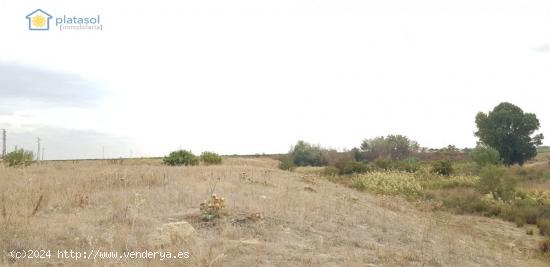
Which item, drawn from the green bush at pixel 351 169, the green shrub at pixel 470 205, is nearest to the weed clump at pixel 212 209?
the green shrub at pixel 470 205

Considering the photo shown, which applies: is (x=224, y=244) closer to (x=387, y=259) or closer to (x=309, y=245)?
(x=309, y=245)

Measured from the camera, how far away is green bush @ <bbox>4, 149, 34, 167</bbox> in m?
17.3

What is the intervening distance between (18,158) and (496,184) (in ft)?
68.7

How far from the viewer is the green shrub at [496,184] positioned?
20.0 meters

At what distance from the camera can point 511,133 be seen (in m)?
47.9

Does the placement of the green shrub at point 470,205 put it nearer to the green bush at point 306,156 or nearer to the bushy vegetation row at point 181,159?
the bushy vegetation row at point 181,159

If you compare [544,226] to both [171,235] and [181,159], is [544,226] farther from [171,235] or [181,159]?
[181,159]

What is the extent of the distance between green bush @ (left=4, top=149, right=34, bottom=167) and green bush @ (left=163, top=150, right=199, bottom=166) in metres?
5.86

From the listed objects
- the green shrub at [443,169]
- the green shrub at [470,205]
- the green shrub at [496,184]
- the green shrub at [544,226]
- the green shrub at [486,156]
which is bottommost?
the green shrub at [544,226]

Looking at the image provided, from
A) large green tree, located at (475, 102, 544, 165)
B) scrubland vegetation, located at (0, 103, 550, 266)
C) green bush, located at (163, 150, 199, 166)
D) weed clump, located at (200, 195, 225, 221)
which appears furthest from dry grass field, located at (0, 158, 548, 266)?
large green tree, located at (475, 102, 544, 165)

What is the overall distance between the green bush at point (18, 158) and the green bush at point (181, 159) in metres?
5.86

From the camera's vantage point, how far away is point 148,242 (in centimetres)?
617

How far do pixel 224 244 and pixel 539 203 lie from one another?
1718 centimetres

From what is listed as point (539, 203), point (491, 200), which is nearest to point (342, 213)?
point (491, 200)
